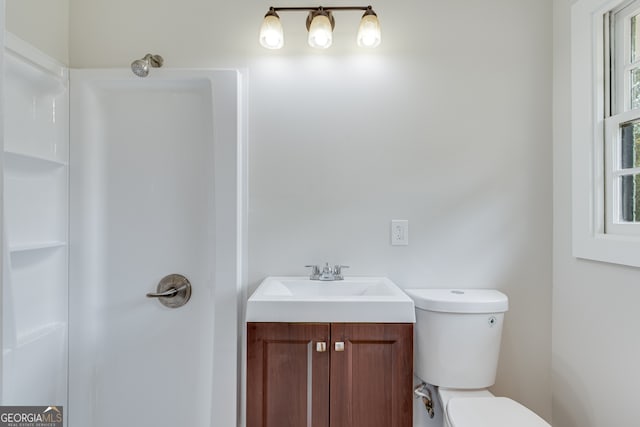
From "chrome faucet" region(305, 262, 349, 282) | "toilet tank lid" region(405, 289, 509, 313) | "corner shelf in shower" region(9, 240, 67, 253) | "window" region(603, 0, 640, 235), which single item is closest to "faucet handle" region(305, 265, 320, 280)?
"chrome faucet" region(305, 262, 349, 282)

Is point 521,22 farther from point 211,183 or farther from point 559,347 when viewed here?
point 211,183

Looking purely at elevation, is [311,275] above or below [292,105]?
below

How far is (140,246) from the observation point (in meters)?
1.60

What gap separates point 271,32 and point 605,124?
145cm

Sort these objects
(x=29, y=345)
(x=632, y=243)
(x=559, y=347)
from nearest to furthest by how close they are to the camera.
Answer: (x=632, y=243) → (x=29, y=345) → (x=559, y=347)

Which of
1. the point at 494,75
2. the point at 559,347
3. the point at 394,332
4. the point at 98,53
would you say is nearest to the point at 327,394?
the point at 394,332

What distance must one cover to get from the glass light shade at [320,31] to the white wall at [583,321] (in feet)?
3.51

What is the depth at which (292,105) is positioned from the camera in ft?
5.31

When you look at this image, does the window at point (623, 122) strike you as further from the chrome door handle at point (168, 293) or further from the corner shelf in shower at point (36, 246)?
the corner shelf in shower at point (36, 246)

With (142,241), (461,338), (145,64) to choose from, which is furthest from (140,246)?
(461,338)

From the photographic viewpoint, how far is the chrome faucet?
5.08 ft

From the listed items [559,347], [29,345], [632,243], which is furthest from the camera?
[559,347]

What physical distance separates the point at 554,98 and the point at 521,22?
0.39 m

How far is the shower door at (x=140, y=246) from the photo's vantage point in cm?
155
